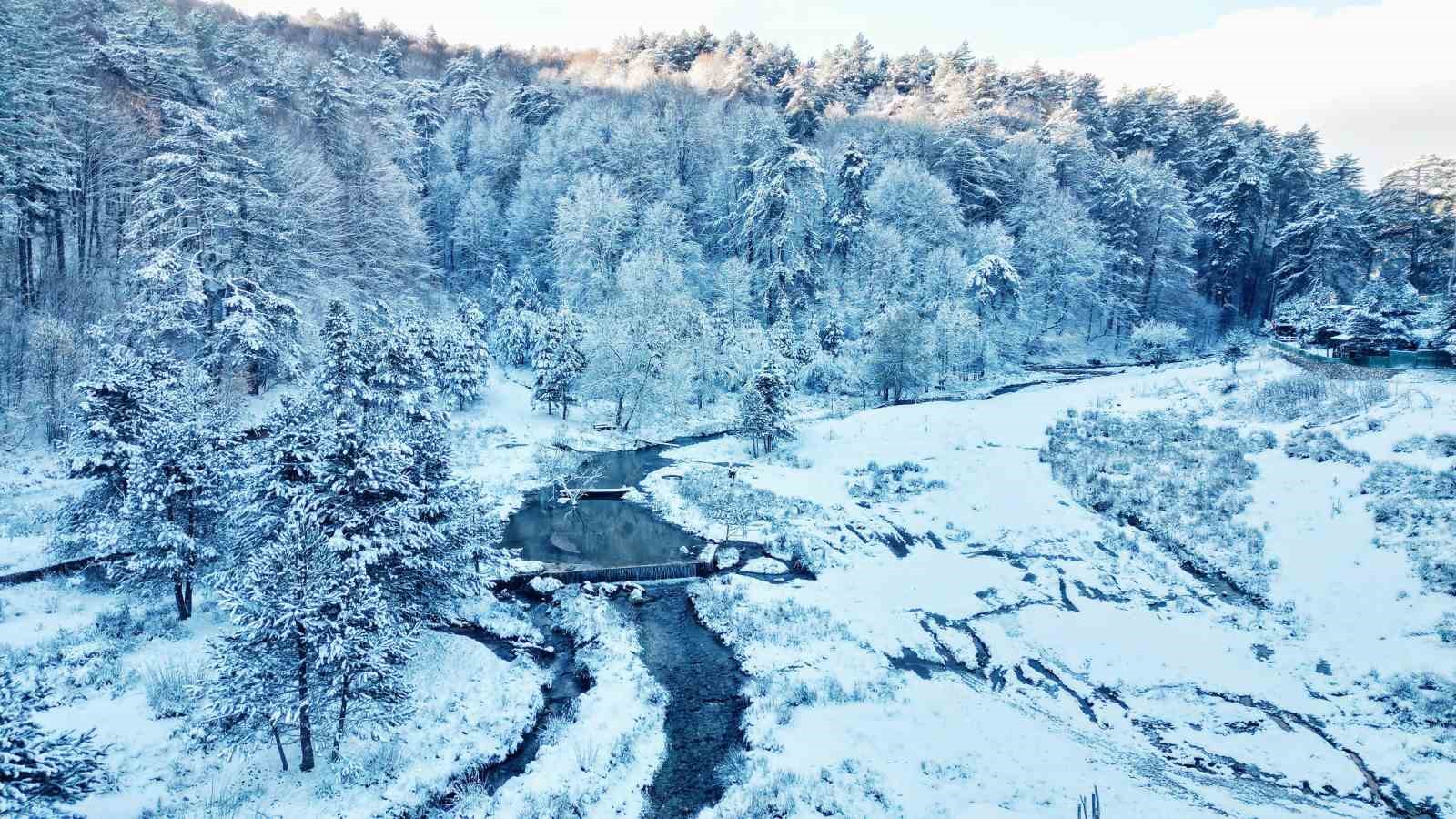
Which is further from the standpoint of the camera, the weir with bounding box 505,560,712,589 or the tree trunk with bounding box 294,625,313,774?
the weir with bounding box 505,560,712,589

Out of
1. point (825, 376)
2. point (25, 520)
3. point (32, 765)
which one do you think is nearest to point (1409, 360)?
point (825, 376)

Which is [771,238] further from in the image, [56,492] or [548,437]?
[56,492]

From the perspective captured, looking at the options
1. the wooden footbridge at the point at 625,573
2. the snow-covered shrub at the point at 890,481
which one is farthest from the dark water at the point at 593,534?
the snow-covered shrub at the point at 890,481

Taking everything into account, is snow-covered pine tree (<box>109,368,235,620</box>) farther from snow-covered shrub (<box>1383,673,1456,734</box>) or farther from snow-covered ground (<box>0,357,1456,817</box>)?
snow-covered shrub (<box>1383,673,1456,734</box>)

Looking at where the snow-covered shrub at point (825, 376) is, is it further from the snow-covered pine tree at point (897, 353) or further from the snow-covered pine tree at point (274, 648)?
the snow-covered pine tree at point (274, 648)

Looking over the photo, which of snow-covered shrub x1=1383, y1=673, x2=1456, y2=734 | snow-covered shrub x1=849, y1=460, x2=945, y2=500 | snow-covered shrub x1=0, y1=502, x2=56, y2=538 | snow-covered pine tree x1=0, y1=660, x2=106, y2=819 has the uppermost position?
snow-covered pine tree x1=0, y1=660, x2=106, y2=819

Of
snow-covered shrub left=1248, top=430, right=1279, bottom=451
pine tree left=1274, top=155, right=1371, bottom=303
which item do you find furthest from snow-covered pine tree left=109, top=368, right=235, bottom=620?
pine tree left=1274, top=155, right=1371, bottom=303

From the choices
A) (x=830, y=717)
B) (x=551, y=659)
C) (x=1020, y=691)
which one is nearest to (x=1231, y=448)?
(x=1020, y=691)
